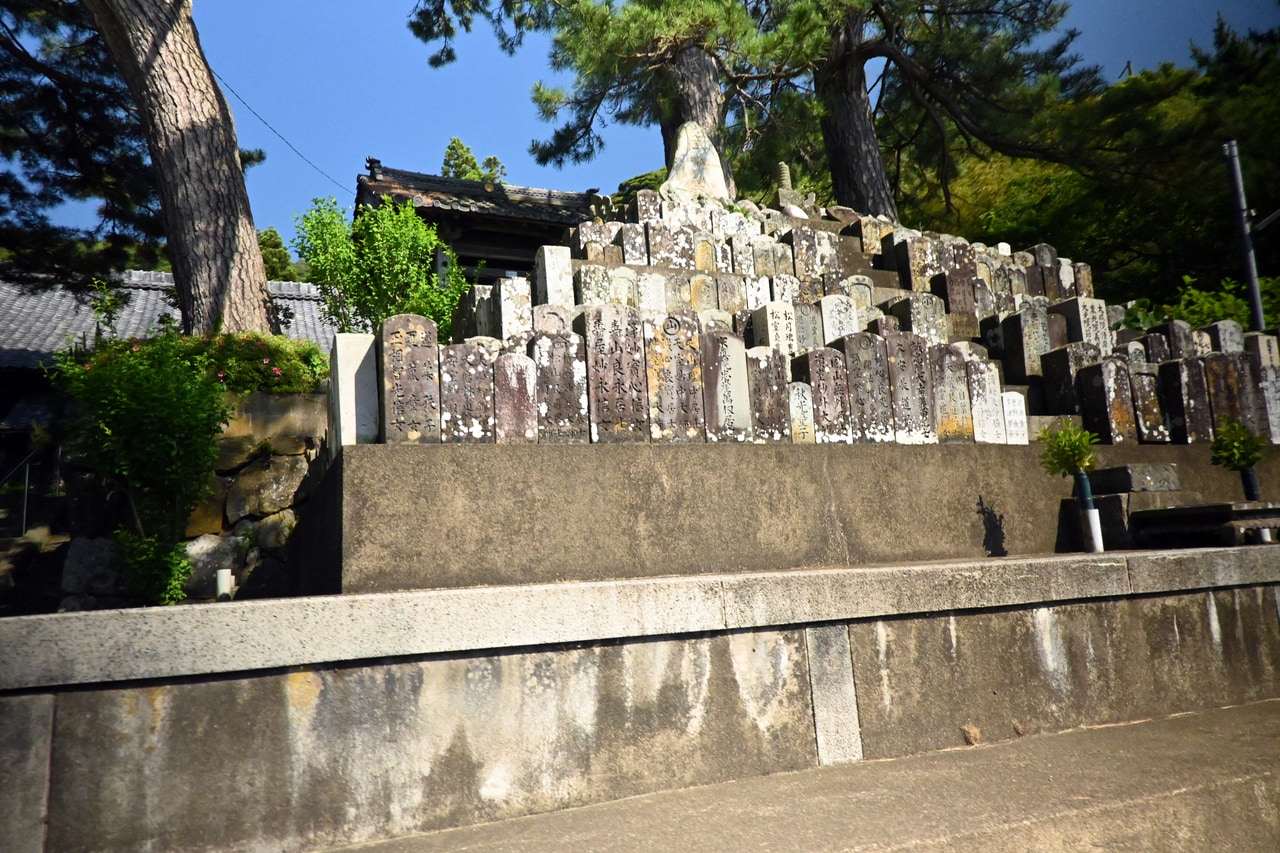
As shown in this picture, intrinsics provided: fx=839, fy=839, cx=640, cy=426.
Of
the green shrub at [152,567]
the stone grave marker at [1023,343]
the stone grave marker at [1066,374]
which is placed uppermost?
the stone grave marker at [1023,343]

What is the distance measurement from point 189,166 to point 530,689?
7.30 metres

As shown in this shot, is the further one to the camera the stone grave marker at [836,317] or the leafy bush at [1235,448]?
the stone grave marker at [836,317]

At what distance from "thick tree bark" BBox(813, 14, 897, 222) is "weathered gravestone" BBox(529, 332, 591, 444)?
28.3 feet

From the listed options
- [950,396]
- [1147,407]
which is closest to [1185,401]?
[1147,407]

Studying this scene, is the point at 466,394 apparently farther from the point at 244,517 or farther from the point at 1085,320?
the point at 1085,320

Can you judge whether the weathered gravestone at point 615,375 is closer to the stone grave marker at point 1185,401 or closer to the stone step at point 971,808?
the stone step at point 971,808

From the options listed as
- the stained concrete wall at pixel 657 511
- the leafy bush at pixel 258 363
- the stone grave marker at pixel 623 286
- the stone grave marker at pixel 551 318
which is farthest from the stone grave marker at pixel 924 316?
the leafy bush at pixel 258 363

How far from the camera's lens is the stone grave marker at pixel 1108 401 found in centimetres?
512

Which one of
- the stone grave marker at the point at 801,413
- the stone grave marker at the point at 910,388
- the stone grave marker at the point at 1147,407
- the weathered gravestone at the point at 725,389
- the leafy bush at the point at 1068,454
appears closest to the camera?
the weathered gravestone at the point at 725,389

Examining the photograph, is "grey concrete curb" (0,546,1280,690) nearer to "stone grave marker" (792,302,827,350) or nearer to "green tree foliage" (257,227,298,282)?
"stone grave marker" (792,302,827,350)

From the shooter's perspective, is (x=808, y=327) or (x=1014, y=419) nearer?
(x=1014, y=419)

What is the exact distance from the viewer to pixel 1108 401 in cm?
514

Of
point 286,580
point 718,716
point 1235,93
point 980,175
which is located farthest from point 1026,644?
point 980,175

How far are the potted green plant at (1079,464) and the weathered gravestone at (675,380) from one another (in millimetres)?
1940
